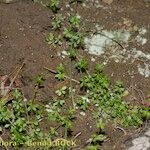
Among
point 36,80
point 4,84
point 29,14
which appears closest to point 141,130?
point 36,80

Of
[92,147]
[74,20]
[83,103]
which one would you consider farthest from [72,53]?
[92,147]

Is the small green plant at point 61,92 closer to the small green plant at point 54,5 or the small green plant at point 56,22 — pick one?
the small green plant at point 56,22

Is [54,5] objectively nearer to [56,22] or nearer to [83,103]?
[56,22]

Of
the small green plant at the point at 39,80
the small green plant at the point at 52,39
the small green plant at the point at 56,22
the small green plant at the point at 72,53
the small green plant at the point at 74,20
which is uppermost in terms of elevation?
the small green plant at the point at 74,20

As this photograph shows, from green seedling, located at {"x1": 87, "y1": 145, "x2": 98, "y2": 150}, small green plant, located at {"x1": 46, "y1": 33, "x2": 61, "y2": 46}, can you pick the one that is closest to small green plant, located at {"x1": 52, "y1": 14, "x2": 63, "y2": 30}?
small green plant, located at {"x1": 46, "y1": 33, "x2": 61, "y2": 46}

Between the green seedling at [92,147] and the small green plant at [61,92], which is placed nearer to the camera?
the green seedling at [92,147]

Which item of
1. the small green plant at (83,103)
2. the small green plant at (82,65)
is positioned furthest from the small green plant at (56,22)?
the small green plant at (83,103)

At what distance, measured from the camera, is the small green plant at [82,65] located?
4.23 meters

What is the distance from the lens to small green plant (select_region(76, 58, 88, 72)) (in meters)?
4.23

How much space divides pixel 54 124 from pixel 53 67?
0.58 meters

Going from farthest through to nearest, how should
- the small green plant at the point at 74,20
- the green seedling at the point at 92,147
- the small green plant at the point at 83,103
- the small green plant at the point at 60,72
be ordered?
the small green plant at the point at 74,20 < the small green plant at the point at 60,72 < the small green plant at the point at 83,103 < the green seedling at the point at 92,147

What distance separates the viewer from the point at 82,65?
422 cm

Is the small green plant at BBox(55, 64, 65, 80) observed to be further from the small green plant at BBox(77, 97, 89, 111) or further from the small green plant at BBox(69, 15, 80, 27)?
the small green plant at BBox(69, 15, 80, 27)

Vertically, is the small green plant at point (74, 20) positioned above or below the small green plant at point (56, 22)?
above
